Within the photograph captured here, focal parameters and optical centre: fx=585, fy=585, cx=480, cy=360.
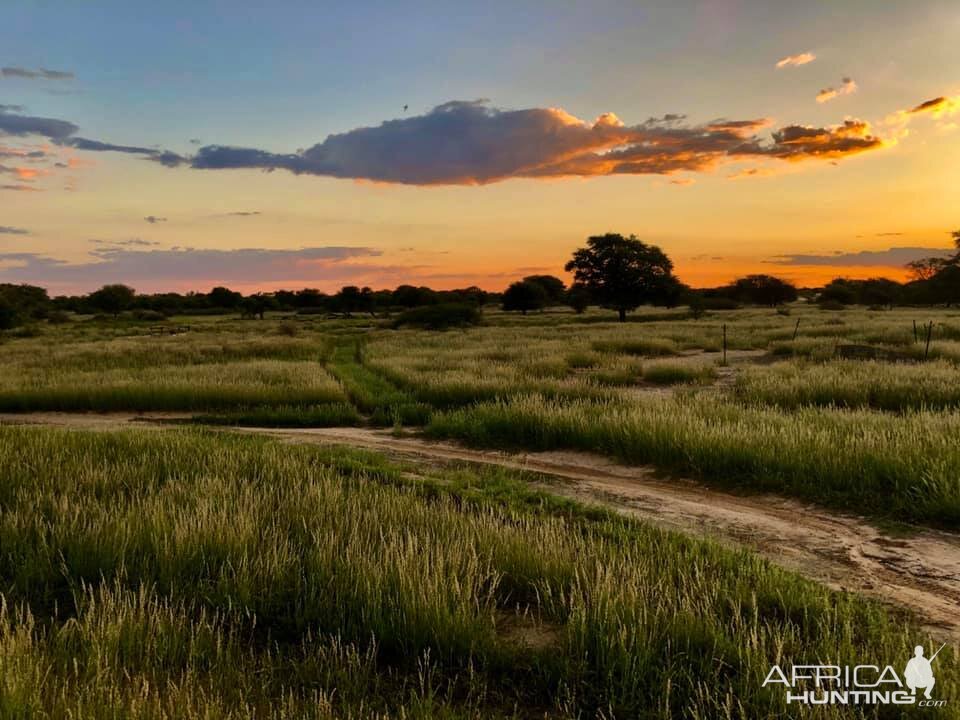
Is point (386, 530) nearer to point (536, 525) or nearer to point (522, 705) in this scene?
point (536, 525)

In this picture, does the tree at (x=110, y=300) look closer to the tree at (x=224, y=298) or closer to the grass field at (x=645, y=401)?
the tree at (x=224, y=298)

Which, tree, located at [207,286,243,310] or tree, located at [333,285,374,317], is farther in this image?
tree, located at [207,286,243,310]

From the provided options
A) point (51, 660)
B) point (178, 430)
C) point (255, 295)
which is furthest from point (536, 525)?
point (255, 295)

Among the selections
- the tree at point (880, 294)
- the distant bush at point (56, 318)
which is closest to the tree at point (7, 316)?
the distant bush at point (56, 318)

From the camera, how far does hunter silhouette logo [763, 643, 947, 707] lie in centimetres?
384

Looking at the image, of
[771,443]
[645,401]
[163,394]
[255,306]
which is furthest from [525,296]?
[771,443]

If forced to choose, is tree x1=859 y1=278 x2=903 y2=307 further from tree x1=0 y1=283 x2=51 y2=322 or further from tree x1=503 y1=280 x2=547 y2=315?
tree x1=0 y1=283 x2=51 y2=322

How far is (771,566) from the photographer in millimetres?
6406

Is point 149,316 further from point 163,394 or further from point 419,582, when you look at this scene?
point 419,582

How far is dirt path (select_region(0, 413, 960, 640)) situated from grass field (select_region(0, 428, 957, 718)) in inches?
30.8

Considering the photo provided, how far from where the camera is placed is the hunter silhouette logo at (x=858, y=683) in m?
3.84

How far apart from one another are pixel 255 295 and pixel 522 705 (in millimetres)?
129962

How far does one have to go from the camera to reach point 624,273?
249ft

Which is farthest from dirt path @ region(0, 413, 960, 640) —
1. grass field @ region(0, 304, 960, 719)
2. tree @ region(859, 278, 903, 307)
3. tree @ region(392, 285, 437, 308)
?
tree @ region(859, 278, 903, 307)
